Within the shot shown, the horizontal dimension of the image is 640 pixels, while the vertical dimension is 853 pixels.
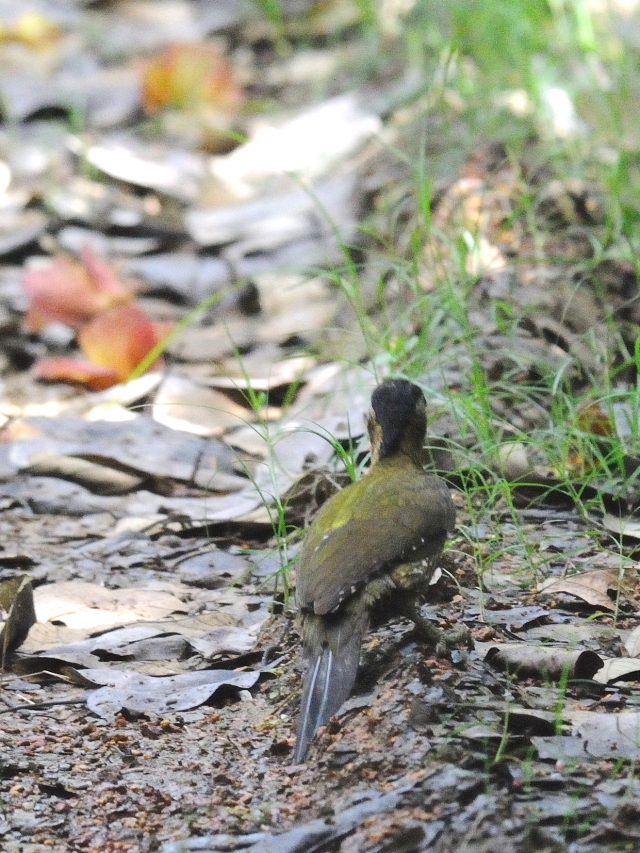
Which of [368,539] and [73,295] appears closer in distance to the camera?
[368,539]

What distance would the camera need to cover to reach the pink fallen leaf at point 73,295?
6.91 meters

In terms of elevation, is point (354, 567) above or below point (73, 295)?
above

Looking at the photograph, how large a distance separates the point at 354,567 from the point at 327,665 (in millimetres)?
245

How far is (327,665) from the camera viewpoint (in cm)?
311

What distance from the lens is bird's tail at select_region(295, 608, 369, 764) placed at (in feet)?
9.92

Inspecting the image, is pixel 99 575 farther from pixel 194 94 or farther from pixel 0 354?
pixel 194 94

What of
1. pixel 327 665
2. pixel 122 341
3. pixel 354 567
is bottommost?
pixel 122 341

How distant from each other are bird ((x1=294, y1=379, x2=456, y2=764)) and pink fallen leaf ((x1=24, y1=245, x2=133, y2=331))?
360 centimetres

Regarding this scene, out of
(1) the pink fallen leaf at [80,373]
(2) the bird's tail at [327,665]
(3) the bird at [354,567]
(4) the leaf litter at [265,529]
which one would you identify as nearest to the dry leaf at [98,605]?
(4) the leaf litter at [265,529]

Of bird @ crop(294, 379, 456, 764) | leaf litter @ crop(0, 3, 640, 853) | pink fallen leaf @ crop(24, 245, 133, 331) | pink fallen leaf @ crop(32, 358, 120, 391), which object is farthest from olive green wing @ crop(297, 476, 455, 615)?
pink fallen leaf @ crop(24, 245, 133, 331)

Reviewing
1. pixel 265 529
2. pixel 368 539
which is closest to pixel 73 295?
pixel 265 529

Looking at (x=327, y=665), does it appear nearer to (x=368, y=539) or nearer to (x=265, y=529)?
(x=368, y=539)

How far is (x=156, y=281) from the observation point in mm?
7527

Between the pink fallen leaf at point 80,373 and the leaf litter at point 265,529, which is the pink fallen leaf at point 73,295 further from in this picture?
the pink fallen leaf at point 80,373
